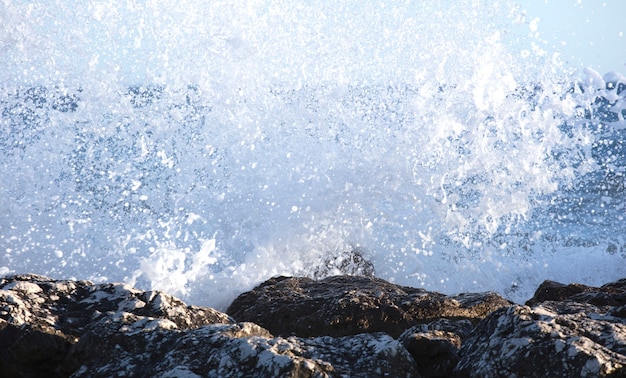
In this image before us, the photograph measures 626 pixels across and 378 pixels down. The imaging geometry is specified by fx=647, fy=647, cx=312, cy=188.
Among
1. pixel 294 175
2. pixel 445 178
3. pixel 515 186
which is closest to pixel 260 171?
pixel 294 175

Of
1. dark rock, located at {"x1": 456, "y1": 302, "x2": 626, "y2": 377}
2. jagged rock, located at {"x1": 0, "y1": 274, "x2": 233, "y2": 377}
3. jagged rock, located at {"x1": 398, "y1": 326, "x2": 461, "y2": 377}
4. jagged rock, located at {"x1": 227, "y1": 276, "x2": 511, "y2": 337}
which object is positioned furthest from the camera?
jagged rock, located at {"x1": 227, "y1": 276, "x2": 511, "y2": 337}

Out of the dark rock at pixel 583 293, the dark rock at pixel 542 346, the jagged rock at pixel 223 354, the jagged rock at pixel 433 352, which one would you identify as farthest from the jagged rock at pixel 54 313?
the dark rock at pixel 583 293

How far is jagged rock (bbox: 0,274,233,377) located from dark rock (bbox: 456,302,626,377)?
1000 millimetres

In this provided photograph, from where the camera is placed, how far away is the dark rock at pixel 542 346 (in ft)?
5.06

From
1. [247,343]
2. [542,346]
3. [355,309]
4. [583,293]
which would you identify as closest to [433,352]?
[542,346]

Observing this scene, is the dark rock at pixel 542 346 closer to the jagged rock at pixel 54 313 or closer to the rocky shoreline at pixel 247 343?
the rocky shoreline at pixel 247 343

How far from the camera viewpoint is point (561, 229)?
26.0ft

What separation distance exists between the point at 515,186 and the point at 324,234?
2694 mm

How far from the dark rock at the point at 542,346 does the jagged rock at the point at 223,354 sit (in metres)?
0.20

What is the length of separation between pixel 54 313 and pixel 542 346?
1604 millimetres

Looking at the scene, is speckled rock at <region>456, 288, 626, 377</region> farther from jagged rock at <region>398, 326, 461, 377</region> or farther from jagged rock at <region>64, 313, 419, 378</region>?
jagged rock at <region>64, 313, 419, 378</region>

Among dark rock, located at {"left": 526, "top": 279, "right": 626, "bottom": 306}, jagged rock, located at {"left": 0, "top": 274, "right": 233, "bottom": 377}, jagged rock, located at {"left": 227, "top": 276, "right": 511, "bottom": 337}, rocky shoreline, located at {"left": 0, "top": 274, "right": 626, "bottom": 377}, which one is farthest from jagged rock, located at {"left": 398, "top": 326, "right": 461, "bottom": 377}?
dark rock, located at {"left": 526, "top": 279, "right": 626, "bottom": 306}

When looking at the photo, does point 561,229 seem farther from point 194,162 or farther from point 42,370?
point 42,370

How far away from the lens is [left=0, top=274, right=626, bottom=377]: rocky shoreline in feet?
5.24
